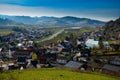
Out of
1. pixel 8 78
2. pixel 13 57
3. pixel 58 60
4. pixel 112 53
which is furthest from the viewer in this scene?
pixel 13 57

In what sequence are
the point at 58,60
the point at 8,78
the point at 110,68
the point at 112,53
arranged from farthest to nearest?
the point at 112,53, the point at 58,60, the point at 110,68, the point at 8,78

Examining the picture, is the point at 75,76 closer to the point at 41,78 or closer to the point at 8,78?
the point at 41,78

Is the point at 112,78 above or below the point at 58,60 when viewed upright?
above

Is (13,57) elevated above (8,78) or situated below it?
below

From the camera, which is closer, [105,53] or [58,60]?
[58,60]

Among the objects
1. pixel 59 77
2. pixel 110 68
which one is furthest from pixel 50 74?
pixel 110 68

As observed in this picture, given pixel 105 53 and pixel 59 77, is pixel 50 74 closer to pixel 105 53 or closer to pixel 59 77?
pixel 59 77

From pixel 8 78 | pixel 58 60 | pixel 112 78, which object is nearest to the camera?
pixel 8 78

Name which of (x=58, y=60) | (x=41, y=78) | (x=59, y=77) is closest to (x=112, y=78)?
(x=59, y=77)

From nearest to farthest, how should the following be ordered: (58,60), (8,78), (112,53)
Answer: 1. (8,78)
2. (58,60)
3. (112,53)
